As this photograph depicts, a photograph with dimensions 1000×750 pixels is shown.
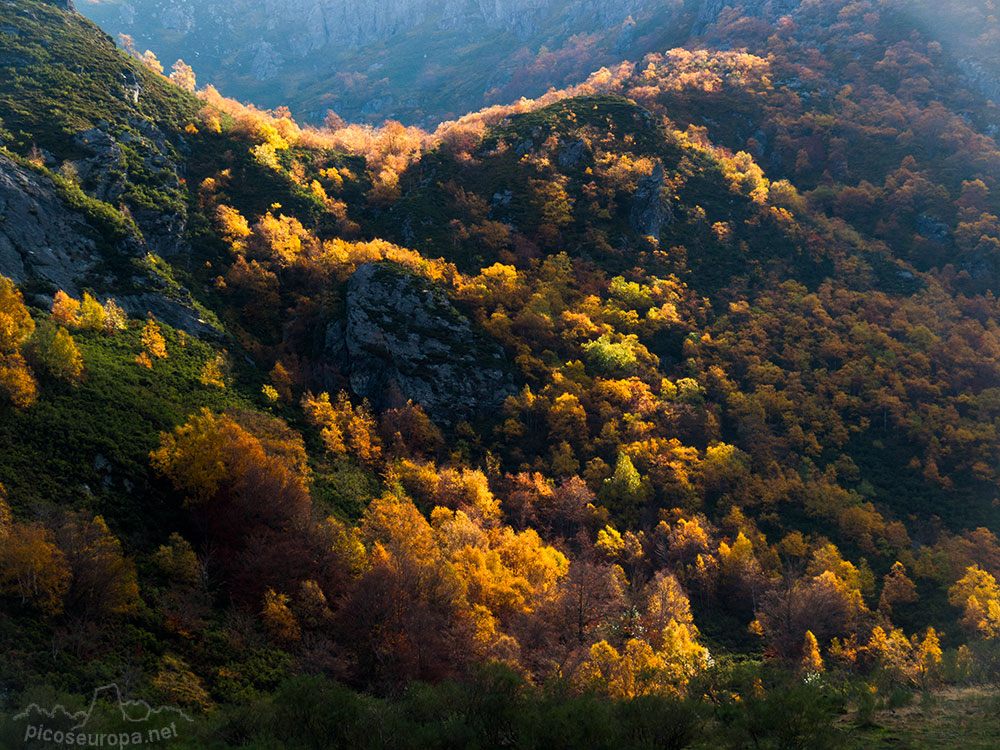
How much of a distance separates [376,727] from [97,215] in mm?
63542

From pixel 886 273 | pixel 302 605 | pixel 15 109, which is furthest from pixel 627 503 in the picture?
pixel 15 109

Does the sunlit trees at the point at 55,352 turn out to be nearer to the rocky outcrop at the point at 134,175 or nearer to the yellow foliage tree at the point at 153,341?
the yellow foliage tree at the point at 153,341

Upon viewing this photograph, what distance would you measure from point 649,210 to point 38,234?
91691 millimetres

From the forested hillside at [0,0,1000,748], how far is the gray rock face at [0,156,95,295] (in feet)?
1.24

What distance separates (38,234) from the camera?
51562 mm

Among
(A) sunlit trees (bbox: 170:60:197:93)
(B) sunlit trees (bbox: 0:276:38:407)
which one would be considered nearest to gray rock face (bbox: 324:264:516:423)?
(B) sunlit trees (bbox: 0:276:38:407)

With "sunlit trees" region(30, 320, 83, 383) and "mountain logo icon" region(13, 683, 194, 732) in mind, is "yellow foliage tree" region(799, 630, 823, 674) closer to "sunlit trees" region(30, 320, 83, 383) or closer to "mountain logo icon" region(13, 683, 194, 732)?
"mountain logo icon" region(13, 683, 194, 732)

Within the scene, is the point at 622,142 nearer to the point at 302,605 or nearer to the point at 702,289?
the point at 702,289

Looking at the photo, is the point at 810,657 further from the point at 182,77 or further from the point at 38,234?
the point at 182,77

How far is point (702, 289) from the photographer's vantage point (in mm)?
95625

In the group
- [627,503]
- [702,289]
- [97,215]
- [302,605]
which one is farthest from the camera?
[702,289]

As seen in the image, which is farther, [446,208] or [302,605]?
[446,208]

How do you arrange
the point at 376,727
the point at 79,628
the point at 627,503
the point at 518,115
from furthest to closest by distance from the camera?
1. the point at 518,115
2. the point at 627,503
3. the point at 79,628
4. the point at 376,727

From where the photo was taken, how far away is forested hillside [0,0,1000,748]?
99.3ft
